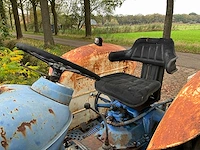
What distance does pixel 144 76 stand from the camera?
7.60 ft

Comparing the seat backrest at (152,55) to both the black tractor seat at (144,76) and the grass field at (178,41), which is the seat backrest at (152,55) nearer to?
the black tractor seat at (144,76)

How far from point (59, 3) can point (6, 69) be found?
23.9 m

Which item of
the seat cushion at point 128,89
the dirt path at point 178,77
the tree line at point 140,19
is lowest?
the dirt path at point 178,77

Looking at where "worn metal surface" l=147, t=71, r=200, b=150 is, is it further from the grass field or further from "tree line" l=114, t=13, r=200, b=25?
"tree line" l=114, t=13, r=200, b=25

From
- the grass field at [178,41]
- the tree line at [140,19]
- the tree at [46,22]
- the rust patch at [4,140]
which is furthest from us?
the tree line at [140,19]

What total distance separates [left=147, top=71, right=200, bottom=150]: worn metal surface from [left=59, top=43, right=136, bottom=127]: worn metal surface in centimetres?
138

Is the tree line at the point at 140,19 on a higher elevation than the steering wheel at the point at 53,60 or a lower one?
higher

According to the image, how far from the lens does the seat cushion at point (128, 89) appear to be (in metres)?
1.65

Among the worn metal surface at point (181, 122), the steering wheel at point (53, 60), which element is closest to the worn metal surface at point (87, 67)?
the steering wheel at point (53, 60)

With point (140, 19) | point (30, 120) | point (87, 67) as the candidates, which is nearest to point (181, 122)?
point (30, 120)

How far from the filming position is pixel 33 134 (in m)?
1.24

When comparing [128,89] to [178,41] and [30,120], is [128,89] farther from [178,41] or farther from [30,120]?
[178,41]

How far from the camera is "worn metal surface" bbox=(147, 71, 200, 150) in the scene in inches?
33.4

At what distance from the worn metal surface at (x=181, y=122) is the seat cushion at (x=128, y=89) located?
23.5 inches
